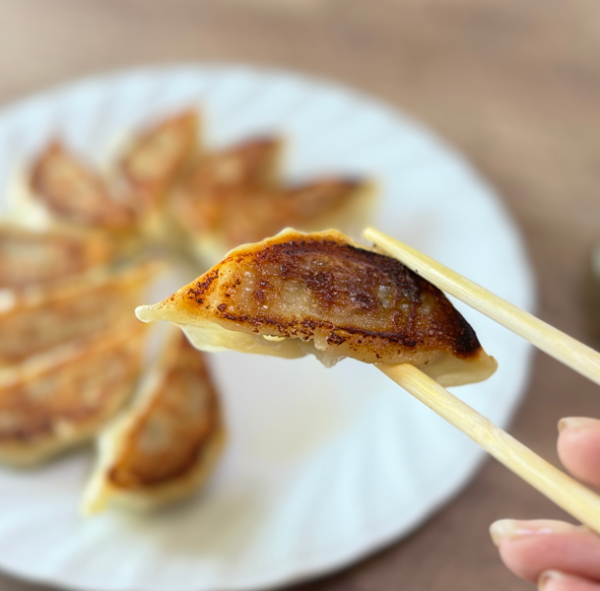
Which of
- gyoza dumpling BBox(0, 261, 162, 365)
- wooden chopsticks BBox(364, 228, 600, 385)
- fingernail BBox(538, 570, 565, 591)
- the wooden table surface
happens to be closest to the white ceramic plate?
the wooden table surface

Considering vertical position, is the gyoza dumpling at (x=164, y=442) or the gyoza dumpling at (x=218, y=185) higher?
the gyoza dumpling at (x=218, y=185)

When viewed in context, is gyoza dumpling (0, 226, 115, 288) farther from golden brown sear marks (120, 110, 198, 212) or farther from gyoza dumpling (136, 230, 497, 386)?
gyoza dumpling (136, 230, 497, 386)

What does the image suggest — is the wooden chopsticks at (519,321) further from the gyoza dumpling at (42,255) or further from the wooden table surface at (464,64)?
the gyoza dumpling at (42,255)

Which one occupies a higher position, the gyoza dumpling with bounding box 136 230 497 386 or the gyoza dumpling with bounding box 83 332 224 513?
the gyoza dumpling with bounding box 136 230 497 386

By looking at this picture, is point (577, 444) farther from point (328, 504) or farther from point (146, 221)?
point (146, 221)

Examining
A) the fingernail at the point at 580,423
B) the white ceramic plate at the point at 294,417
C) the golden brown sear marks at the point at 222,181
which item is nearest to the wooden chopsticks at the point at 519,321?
the fingernail at the point at 580,423
